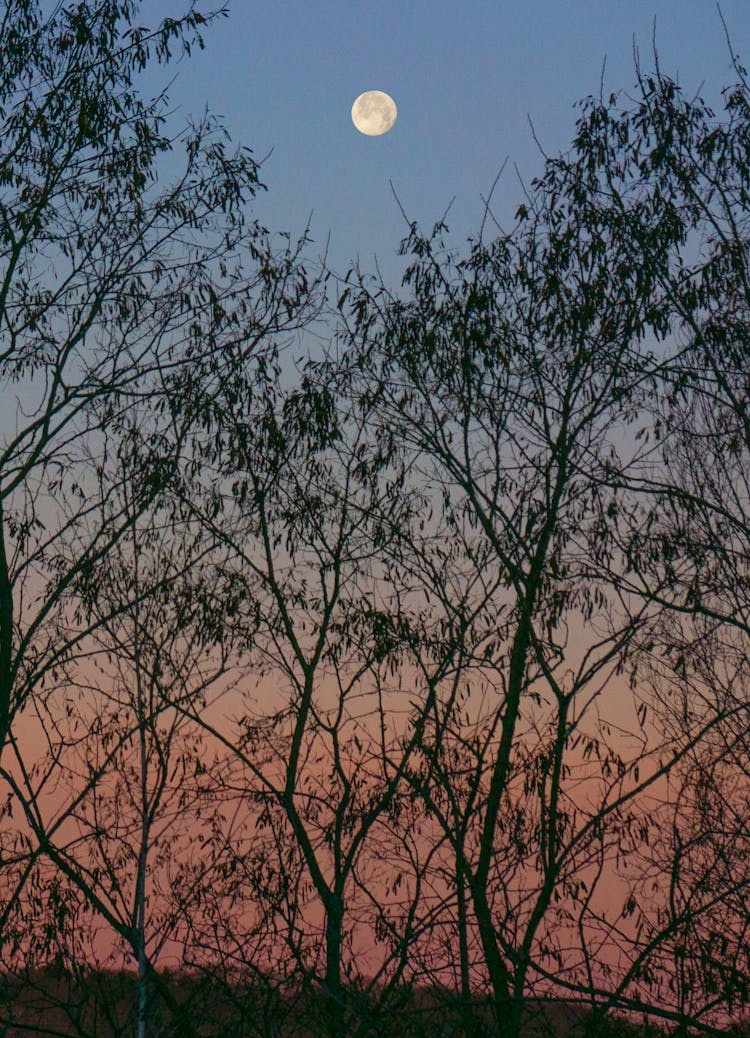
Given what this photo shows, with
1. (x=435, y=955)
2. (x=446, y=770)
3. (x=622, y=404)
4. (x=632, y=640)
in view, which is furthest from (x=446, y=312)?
(x=435, y=955)

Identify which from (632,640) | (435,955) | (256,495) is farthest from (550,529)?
(435,955)

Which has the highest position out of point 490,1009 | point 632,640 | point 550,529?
point 550,529

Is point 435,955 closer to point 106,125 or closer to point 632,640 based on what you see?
point 632,640

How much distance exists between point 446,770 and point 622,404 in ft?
14.4

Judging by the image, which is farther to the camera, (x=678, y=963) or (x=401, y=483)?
(x=401, y=483)

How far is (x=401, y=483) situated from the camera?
14734 mm

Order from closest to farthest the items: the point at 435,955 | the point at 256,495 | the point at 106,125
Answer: the point at 435,955
the point at 106,125
the point at 256,495

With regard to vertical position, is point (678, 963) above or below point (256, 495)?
below

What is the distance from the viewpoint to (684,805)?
1223 centimetres

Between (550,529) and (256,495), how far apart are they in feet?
11.4

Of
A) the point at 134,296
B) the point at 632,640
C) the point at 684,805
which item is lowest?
the point at 684,805

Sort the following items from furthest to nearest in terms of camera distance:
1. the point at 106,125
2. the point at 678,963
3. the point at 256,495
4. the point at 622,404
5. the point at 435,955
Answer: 1. the point at 256,495
2. the point at 622,404
3. the point at 106,125
4. the point at 435,955
5. the point at 678,963

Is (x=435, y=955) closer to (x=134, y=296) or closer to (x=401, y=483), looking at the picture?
(x=401, y=483)

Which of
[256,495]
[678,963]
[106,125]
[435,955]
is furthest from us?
[256,495]
